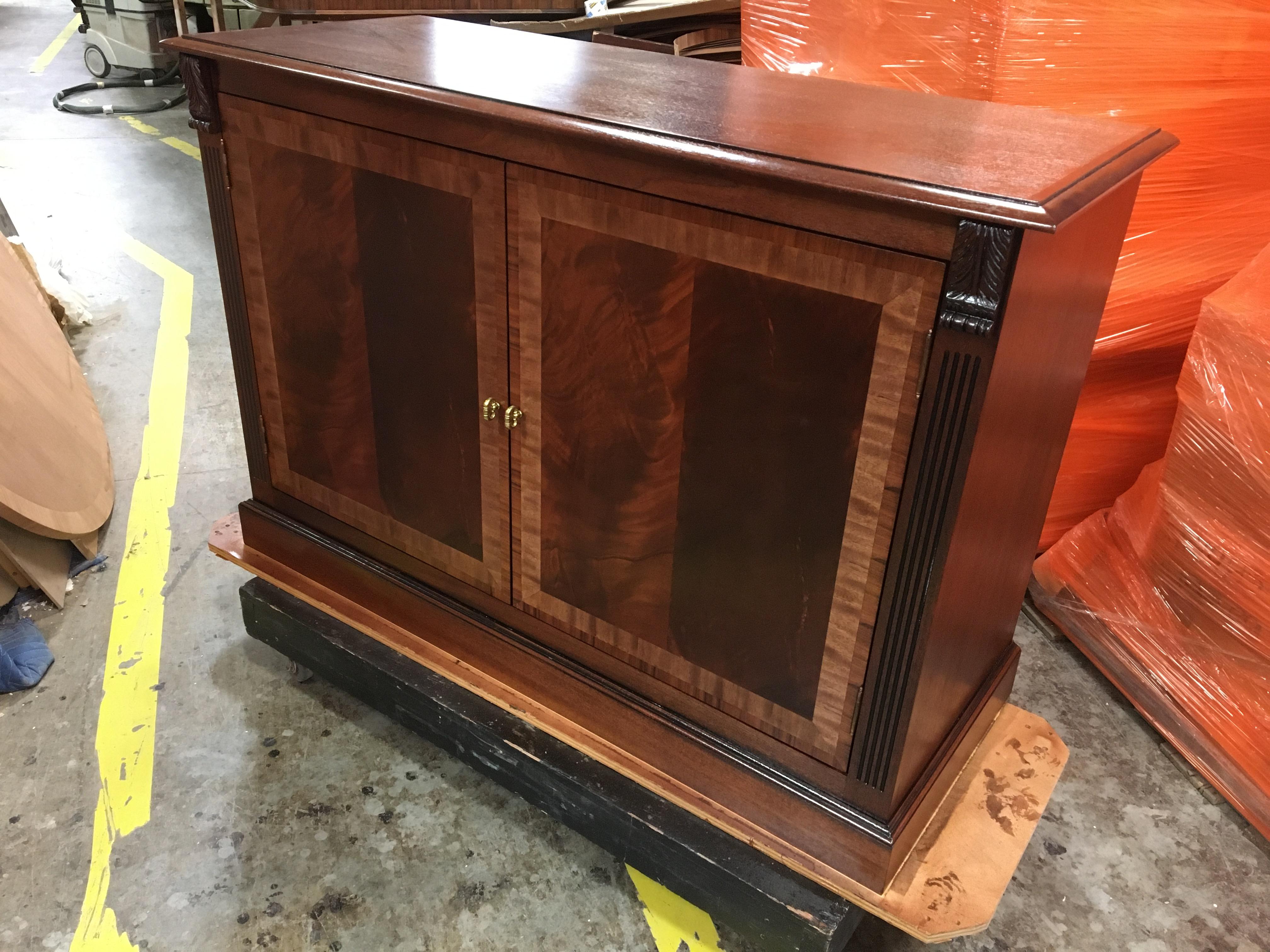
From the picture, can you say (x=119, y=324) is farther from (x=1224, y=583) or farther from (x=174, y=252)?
(x=1224, y=583)

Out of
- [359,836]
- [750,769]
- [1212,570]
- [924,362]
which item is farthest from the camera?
[1212,570]

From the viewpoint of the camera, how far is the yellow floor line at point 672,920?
5.12 ft

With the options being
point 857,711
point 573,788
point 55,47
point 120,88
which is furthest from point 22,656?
point 55,47

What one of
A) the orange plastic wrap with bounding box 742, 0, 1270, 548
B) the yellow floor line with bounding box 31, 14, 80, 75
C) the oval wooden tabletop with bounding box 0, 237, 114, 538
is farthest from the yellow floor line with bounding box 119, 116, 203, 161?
the orange plastic wrap with bounding box 742, 0, 1270, 548

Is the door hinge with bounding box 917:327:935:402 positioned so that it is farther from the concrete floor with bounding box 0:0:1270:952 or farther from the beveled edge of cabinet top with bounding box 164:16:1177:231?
the concrete floor with bounding box 0:0:1270:952

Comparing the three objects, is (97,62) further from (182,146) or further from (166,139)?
(182,146)

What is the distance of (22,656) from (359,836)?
34.5 inches

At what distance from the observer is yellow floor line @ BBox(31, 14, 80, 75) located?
6707mm

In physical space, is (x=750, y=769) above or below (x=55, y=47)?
above

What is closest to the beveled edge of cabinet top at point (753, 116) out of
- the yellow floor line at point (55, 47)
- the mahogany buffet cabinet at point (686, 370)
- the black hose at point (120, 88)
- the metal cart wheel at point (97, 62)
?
the mahogany buffet cabinet at point (686, 370)

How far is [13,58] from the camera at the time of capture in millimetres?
6918

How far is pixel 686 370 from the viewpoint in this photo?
1238 millimetres

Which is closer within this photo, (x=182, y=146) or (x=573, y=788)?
(x=573, y=788)

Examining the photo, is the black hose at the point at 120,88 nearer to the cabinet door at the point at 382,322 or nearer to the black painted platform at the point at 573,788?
the cabinet door at the point at 382,322
